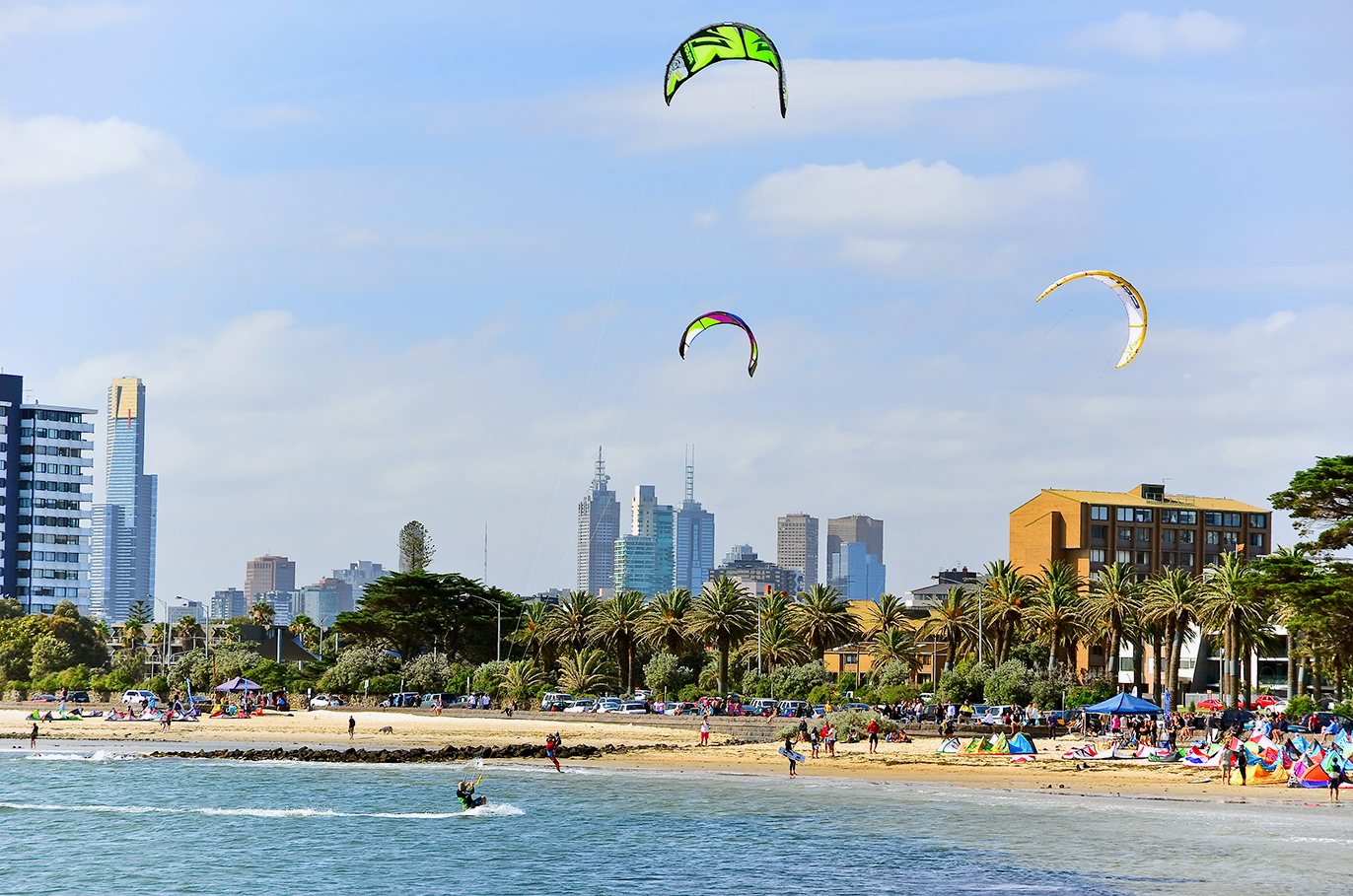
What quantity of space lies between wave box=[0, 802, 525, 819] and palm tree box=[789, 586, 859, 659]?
1729 inches

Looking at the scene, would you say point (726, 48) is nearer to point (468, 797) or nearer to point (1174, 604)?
point (468, 797)

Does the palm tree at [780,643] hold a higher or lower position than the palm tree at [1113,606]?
lower

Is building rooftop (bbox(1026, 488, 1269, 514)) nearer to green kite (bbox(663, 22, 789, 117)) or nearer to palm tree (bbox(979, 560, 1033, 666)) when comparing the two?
palm tree (bbox(979, 560, 1033, 666))

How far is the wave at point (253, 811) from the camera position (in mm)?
46594

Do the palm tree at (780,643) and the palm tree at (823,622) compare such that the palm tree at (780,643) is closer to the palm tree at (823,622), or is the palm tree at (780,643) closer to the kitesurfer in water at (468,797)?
the palm tree at (823,622)

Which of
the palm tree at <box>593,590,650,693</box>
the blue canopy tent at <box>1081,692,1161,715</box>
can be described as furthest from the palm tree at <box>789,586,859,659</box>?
the blue canopy tent at <box>1081,692,1161,715</box>

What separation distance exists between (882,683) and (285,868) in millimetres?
51820

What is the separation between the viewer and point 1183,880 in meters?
32.4

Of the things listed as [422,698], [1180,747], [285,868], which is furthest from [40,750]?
[1180,747]

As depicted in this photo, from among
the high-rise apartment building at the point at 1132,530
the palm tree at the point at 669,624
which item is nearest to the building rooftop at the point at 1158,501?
the high-rise apartment building at the point at 1132,530

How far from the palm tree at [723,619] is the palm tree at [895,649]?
846 centimetres

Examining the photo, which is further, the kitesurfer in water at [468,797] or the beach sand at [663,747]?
the beach sand at [663,747]

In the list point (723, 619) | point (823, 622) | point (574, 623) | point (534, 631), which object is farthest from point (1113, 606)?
point (534, 631)

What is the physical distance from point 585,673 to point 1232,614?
1446 inches
